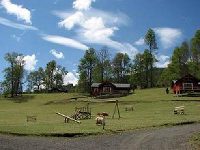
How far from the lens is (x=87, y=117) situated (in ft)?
178

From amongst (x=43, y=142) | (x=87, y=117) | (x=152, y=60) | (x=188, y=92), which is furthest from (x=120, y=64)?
(x=43, y=142)

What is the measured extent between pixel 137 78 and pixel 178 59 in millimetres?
26315

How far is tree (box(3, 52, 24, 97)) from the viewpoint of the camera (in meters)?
145

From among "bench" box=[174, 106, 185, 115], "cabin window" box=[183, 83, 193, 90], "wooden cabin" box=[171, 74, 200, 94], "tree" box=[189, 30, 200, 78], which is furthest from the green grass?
"tree" box=[189, 30, 200, 78]

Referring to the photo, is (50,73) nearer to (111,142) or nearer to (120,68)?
(120,68)

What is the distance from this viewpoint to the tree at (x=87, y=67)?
459 feet

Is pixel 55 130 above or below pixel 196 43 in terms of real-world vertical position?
below

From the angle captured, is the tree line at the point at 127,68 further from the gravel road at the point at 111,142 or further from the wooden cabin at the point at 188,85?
the gravel road at the point at 111,142

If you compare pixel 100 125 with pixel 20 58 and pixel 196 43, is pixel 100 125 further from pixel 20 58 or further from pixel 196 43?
pixel 20 58

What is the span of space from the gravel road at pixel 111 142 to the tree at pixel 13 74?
375ft

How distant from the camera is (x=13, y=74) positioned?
14475 cm

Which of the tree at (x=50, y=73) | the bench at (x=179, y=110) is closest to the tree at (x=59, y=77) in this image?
the tree at (x=50, y=73)

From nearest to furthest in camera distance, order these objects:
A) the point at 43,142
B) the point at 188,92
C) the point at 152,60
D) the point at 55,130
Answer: the point at 43,142
the point at 55,130
the point at 188,92
the point at 152,60

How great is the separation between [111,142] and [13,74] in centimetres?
11980
